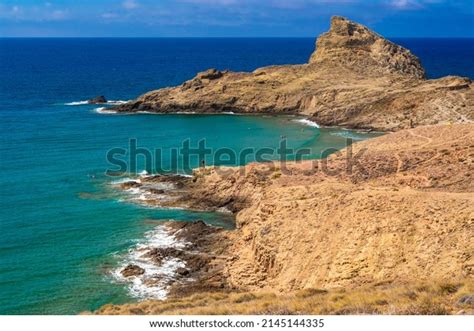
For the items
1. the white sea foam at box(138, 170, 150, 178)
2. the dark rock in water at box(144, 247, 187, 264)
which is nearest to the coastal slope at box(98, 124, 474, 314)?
the dark rock in water at box(144, 247, 187, 264)

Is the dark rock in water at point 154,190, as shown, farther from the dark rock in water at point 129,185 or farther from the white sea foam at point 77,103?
the white sea foam at point 77,103

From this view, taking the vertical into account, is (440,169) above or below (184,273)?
above

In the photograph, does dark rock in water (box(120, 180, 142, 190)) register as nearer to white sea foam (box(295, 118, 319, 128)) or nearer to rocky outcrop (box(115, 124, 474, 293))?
rocky outcrop (box(115, 124, 474, 293))

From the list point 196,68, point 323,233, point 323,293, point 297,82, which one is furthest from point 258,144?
point 196,68

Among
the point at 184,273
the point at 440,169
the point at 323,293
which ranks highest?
the point at 440,169

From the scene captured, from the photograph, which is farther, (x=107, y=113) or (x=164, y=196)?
(x=107, y=113)

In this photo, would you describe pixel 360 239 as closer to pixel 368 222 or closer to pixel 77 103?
pixel 368 222

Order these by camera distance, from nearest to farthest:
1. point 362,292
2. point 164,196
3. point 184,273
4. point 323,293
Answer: point 362,292, point 323,293, point 184,273, point 164,196

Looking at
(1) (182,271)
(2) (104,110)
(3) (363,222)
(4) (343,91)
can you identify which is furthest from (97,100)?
(3) (363,222)

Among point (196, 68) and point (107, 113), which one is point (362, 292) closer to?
point (107, 113)

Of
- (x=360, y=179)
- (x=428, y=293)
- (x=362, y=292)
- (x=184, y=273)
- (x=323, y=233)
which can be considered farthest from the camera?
(x=360, y=179)

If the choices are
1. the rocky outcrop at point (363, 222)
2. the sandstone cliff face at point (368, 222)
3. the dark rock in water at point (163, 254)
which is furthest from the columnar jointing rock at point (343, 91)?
the dark rock in water at point (163, 254)
